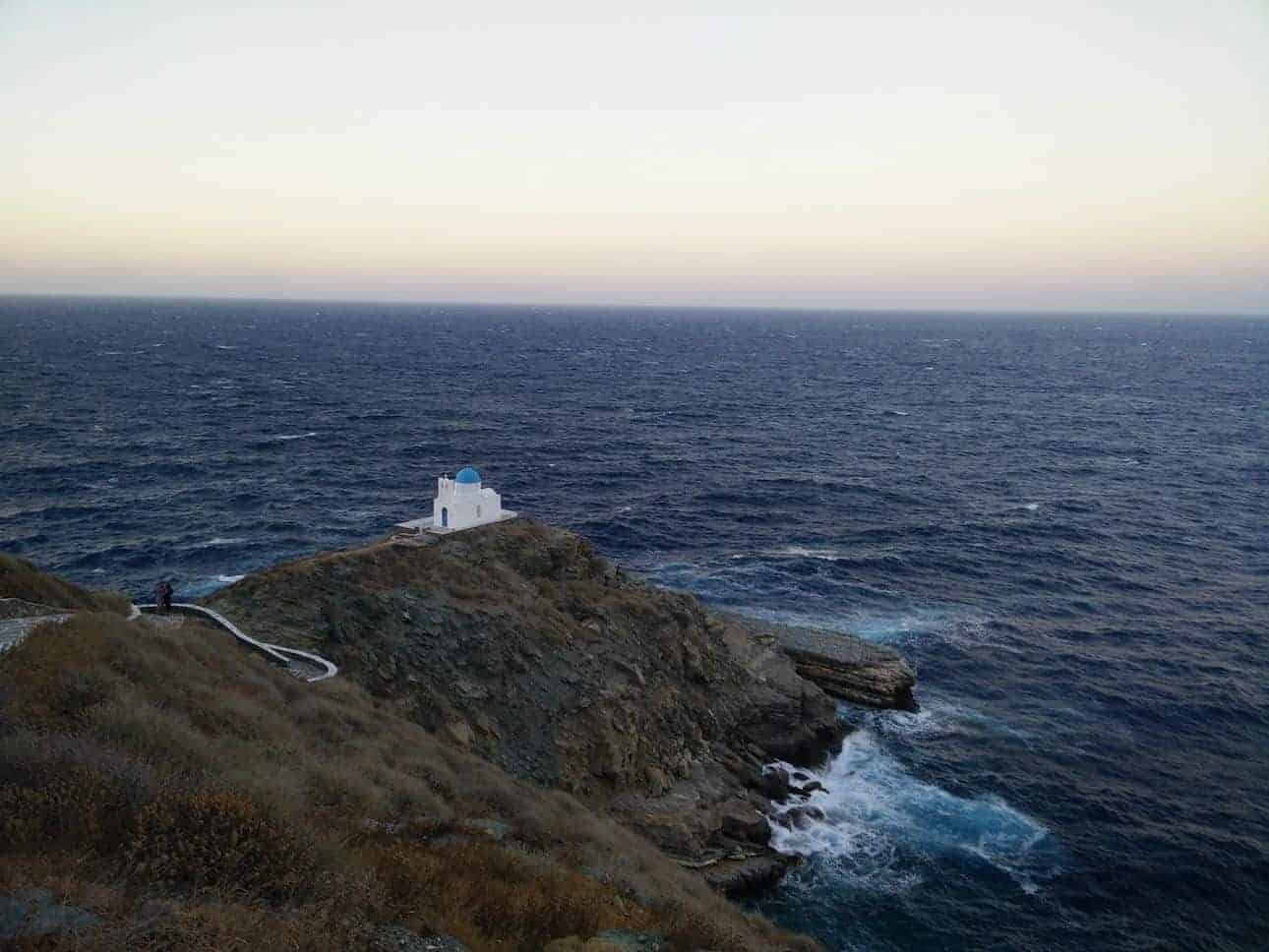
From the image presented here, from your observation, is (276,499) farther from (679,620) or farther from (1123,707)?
(1123,707)

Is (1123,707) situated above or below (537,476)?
below

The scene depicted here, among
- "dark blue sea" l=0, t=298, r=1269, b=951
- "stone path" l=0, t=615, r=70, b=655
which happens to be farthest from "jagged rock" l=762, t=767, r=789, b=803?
"stone path" l=0, t=615, r=70, b=655

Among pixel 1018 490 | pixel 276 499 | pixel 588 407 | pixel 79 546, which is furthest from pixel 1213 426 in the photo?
pixel 79 546

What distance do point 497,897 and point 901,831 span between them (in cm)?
2198

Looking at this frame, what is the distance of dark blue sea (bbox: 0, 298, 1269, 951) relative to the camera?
94.0 feet

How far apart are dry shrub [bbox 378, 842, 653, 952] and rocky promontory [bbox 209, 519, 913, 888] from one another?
12886 mm

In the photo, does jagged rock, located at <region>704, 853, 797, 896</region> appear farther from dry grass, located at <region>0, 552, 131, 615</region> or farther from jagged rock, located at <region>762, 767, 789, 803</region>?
dry grass, located at <region>0, 552, 131, 615</region>

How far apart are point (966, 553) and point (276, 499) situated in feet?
168

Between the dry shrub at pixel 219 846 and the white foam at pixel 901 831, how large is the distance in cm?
2162

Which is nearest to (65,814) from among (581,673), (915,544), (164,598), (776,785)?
(164,598)

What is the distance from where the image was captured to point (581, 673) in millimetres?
31891

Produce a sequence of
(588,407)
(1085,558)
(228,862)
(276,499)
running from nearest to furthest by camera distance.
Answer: (228,862), (1085,558), (276,499), (588,407)

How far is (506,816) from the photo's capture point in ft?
63.4

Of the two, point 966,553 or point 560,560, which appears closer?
point 560,560
